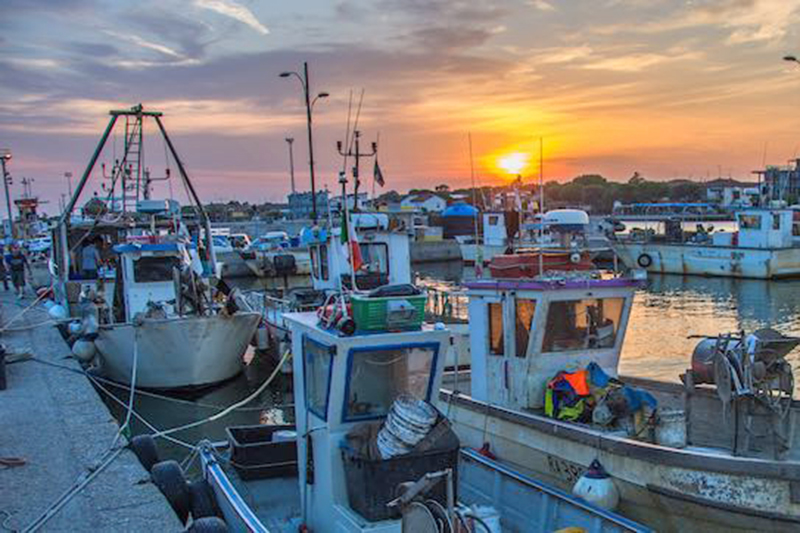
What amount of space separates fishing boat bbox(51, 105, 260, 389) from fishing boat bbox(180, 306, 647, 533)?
10.2 metres

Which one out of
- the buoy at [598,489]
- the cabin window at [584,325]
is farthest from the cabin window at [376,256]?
the buoy at [598,489]

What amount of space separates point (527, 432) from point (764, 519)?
282 cm

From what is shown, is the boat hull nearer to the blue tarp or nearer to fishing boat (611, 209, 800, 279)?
fishing boat (611, 209, 800, 279)

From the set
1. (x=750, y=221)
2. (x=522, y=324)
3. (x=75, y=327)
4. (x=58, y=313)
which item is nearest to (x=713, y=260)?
(x=750, y=221)

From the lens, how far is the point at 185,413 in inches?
676

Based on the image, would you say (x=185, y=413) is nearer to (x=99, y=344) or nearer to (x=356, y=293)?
(x=99, y=344)

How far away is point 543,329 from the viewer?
31.0ft

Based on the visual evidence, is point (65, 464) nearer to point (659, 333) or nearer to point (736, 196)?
point (659, 333)

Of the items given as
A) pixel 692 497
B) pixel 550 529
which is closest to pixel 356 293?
pixel 550 529

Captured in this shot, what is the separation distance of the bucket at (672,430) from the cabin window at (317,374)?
12.2 feet

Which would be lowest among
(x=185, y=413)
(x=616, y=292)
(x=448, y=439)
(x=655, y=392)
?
A: (x=185, y=413)

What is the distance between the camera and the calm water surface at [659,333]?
16969mm

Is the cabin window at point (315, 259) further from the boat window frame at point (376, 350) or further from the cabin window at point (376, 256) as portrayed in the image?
the boat window frame at point (376, 350)

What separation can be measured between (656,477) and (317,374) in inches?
140
